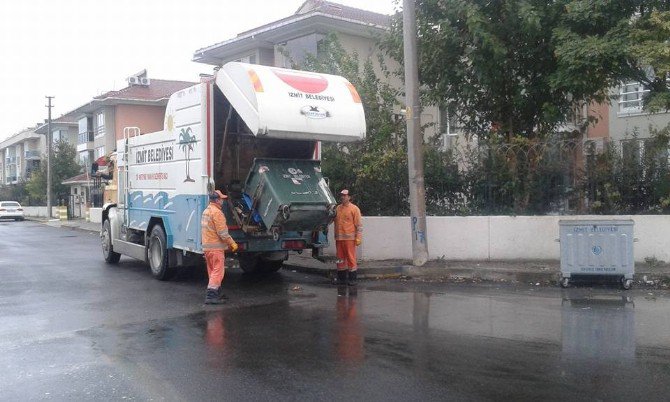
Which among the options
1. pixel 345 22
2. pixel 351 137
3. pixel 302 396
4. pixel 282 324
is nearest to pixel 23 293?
A: pixel 282 324

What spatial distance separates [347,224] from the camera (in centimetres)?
1170

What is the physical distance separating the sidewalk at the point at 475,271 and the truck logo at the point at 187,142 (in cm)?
350

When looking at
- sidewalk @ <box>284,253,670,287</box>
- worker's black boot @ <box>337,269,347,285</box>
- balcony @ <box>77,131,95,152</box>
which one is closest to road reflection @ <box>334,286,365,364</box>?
worker's black boot @ <box>337,269,347,285</box>

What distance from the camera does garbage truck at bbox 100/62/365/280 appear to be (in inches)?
401

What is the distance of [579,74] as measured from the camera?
1197 centimetres

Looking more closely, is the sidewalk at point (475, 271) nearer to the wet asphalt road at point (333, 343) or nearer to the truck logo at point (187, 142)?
the wet asphalt road at point (333, 343)

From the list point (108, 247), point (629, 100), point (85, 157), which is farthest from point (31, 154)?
point (629, 100)

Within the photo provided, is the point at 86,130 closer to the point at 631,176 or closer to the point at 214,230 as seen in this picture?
the point at 214,230

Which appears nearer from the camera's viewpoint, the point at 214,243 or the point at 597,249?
the point at 214,243

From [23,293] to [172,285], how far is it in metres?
2.47

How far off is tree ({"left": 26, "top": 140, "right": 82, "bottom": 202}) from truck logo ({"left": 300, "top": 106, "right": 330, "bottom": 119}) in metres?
40.8

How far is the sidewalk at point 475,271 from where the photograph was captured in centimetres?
1148

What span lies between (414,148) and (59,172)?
132ft

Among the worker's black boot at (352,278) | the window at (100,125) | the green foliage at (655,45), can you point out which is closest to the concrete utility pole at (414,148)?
the worker's black boot at (352,278)
